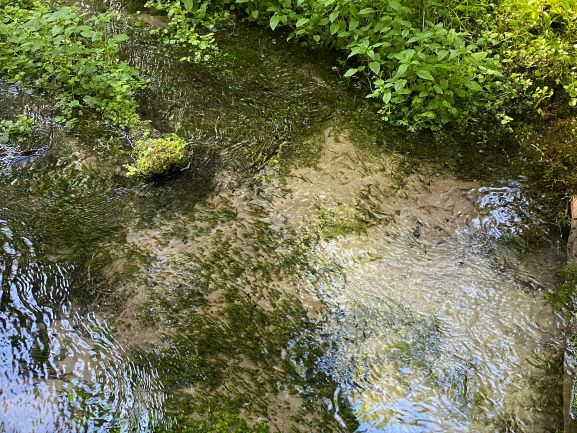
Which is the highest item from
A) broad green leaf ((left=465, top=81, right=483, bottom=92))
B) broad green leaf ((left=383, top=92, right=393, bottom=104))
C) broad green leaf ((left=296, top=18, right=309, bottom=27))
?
broad green leaf ((left=296, top=18, right=309, bottom=27))

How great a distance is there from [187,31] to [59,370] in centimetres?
413

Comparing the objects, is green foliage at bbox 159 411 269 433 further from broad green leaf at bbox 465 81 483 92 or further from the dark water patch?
broad green leaf at bbox 465 81 483 92

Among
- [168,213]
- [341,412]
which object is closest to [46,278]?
[168,213]

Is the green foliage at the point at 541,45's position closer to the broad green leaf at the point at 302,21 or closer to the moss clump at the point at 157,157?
the broad green leaf at the point at 302,21

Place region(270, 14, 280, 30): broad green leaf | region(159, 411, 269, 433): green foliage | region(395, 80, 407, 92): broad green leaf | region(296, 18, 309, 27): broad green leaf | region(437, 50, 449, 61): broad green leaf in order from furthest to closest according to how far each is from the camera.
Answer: region(270, 14, 280, 30): broad green leaf → region(296, 18, 309, 27): broad green leaf → region(395, 80, 407, 92): broad green leaf → region(437, 50, 449, 61): broad green leaf → region(159, 411, 269, 433): green foliage

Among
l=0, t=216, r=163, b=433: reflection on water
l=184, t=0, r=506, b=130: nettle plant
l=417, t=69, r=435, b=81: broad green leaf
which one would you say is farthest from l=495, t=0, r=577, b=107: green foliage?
l=0, t=216, r=163, b=433: reflection on water

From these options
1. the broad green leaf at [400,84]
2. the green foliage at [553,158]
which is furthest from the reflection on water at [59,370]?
the green foliage at [553,158]

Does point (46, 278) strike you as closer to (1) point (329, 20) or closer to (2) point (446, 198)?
(2) point (446, 198)

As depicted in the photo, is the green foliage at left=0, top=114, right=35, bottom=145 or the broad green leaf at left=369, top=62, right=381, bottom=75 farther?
the broad green leaf at left=369, top=62, right=381, bottom=75

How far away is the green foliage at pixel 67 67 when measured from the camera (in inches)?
201

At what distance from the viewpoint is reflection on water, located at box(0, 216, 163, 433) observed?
3.01 meters

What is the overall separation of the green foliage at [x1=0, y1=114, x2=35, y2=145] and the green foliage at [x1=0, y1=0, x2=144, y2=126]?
0.32 meters

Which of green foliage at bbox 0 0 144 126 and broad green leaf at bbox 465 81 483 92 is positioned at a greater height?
broad green leaf at bbox 465 81 483 92

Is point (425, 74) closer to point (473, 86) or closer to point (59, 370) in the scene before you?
point (473, 86)
